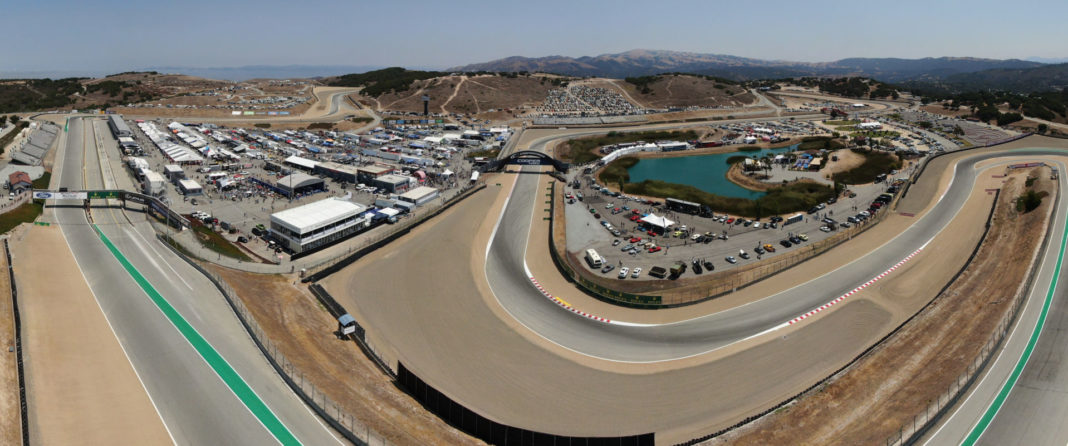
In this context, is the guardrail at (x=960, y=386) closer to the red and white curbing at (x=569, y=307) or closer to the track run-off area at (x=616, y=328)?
the track run-off area at (x=616, y=328)

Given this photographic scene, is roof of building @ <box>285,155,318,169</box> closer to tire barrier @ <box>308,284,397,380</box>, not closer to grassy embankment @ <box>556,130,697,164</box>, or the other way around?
tire barrier @ <box>308,284,397,380</box>

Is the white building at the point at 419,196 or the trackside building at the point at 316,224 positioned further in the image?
the white building at the point at 419,196

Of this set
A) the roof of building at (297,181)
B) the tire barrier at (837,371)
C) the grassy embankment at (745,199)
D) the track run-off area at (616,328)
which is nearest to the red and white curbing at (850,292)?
the track run-off area at (616,328)

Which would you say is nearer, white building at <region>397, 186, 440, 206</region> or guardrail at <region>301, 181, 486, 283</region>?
guardrail at <region>301, 181, 486, 283</region>

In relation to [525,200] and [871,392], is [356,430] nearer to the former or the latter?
[871,392]

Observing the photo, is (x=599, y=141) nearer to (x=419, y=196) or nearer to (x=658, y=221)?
(x=419, y=196)

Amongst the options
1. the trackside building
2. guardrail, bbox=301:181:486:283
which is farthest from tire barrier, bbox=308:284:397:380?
the trackside building
